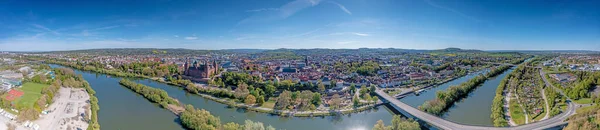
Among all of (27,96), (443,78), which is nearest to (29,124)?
(27,96)

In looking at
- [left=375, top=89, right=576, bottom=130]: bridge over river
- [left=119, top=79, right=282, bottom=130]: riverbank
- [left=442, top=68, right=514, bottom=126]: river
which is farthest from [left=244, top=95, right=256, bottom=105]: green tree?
Answer: [left=442, top=68, right=514, bottom=126]: river

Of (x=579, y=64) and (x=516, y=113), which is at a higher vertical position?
(x=579, y=64)

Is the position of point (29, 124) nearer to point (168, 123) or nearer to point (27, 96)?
point (168, 123)

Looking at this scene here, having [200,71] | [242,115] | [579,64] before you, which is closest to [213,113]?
[242,115]

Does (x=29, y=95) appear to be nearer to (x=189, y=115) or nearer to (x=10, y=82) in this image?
(x=10, y=82)

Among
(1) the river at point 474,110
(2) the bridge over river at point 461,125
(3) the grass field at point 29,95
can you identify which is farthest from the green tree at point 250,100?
(3) the grass field at point 29,95

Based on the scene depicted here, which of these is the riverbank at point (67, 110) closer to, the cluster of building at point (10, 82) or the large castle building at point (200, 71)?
the cluster of building at point (10, 82)
